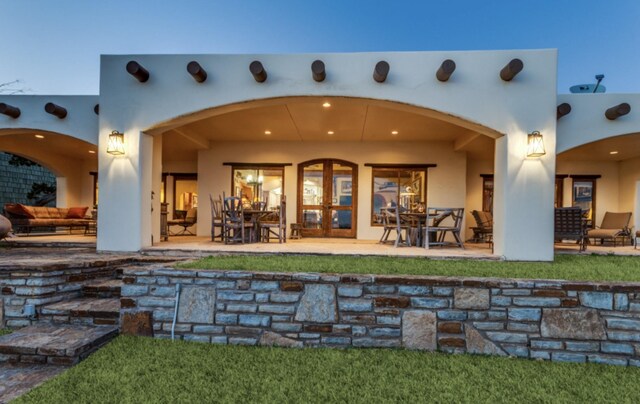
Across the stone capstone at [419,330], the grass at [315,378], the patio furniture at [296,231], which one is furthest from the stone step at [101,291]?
the patio furniture at [296,231]

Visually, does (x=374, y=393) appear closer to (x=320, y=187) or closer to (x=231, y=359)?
(x=231, y=359)

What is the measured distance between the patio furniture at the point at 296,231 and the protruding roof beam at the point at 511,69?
5407 mm

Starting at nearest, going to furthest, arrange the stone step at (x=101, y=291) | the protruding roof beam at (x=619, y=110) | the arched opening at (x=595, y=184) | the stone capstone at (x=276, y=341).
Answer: the stone capstone at (x=276, y=341), the stone step at (x=101, y=291), the protruding roof beam at (x=619, y=110), the arched opening at (x=595, y=184)

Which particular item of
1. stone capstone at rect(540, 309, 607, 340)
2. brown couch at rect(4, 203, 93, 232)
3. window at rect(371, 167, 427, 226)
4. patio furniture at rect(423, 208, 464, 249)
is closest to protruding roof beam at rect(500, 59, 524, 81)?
patio furniture at rect(423, 208, 464, 249)

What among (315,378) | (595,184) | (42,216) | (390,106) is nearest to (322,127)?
(390,106)

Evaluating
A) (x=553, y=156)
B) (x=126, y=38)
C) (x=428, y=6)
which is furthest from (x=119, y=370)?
(x=428, y=6)

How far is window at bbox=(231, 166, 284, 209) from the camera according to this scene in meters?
8.90

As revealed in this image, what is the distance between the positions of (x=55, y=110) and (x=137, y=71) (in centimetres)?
191

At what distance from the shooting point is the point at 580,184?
9.41 metres

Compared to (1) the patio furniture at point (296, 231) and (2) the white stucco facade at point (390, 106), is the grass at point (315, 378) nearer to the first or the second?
(2) the white stucco facade at point (390, 106)

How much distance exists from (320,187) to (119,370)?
6.83 meters

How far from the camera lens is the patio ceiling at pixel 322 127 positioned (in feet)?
19.4

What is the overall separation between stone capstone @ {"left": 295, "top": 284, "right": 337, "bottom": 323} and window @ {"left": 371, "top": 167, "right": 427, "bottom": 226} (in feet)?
19.6

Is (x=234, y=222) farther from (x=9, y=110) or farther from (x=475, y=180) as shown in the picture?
(x=475, y=180)
